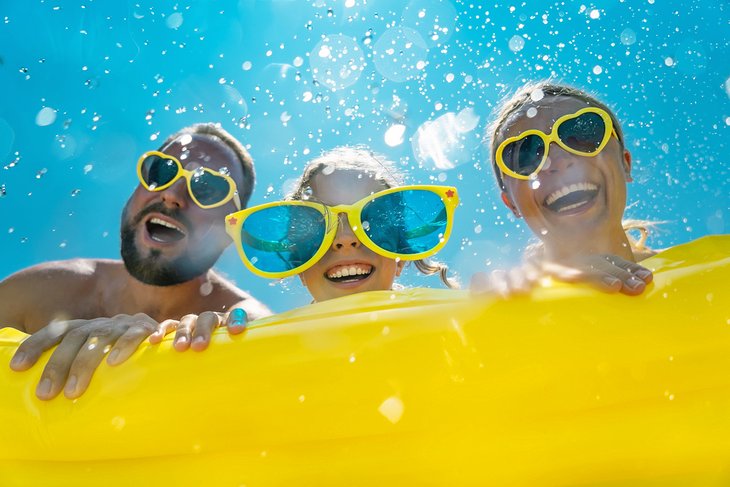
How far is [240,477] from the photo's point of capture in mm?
1442

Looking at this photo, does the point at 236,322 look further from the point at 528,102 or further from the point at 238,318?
the point at 528,102

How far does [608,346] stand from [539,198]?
233cm

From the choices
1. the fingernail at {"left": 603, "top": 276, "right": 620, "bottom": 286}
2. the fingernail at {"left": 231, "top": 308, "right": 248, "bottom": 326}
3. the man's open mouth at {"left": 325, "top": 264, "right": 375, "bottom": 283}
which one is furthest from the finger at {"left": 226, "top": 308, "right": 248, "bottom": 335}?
the man's open mouth at {"left": 325, "top": 264, "right": 375, "bottom": 283}

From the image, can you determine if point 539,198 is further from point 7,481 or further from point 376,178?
point 7,481

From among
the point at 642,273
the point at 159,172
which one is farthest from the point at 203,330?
the point at 159,172

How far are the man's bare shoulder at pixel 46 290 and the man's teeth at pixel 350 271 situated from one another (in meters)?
3.19

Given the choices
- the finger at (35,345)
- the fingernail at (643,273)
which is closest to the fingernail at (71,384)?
the finger at (35,345)

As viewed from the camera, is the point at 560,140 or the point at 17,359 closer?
the point at 17,359

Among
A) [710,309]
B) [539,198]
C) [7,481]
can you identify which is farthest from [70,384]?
[539,198]

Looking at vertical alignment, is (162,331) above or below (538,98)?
below

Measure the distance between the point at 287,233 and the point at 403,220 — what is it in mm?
659

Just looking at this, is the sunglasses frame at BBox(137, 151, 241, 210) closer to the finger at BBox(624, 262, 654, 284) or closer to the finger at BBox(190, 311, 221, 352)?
the finger at BBox(190, 311, 221, 352)

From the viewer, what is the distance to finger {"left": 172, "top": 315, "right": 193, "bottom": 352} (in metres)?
1.54

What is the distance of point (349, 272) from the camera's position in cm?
322
